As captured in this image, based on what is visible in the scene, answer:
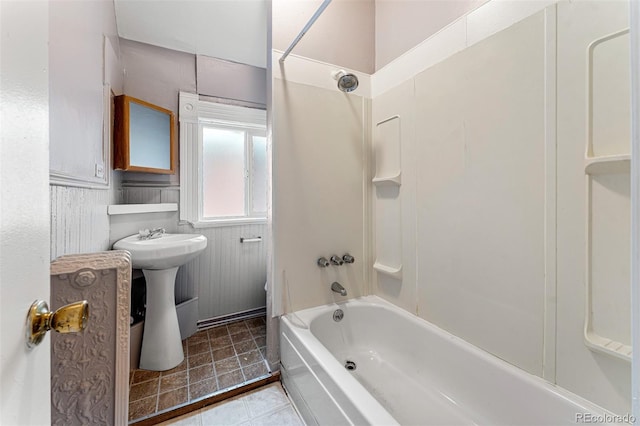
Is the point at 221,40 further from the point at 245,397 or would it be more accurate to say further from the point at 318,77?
the point at 245,397

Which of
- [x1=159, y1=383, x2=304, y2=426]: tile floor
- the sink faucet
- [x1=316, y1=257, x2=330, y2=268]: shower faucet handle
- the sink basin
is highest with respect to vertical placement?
the sink faucet

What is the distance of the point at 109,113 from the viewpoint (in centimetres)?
162

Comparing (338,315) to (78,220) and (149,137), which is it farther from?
(149,137)

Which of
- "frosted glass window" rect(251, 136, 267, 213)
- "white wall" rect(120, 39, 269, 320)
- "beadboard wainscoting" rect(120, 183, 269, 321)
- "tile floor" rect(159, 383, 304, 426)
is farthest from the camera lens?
"frosted glass window" rect(251, 136, 267, 213)

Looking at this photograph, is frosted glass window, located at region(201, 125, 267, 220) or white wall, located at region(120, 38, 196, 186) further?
frosted glass window, located at region(201, 125, 267, 220)

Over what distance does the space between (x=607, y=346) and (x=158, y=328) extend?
2.19 m

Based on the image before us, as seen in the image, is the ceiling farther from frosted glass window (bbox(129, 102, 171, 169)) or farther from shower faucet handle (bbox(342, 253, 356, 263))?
shower faucet handle (bbox(342, 253, 356, 263))

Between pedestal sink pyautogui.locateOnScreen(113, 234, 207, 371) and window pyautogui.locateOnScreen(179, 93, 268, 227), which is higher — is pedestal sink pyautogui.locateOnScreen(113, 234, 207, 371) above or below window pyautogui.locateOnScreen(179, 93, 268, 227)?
below

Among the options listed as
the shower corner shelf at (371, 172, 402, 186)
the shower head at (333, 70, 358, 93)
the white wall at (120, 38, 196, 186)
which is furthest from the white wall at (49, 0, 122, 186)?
the shower corner shelf at (371, 172, 402, 186)

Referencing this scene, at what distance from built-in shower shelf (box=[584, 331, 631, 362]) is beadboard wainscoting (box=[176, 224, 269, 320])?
2129 mm

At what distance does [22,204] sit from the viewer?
40cm

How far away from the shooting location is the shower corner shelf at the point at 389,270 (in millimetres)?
1701

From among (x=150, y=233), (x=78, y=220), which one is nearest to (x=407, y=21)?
(x=78, y=220)

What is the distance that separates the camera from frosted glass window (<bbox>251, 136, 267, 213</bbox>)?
8.11ft
